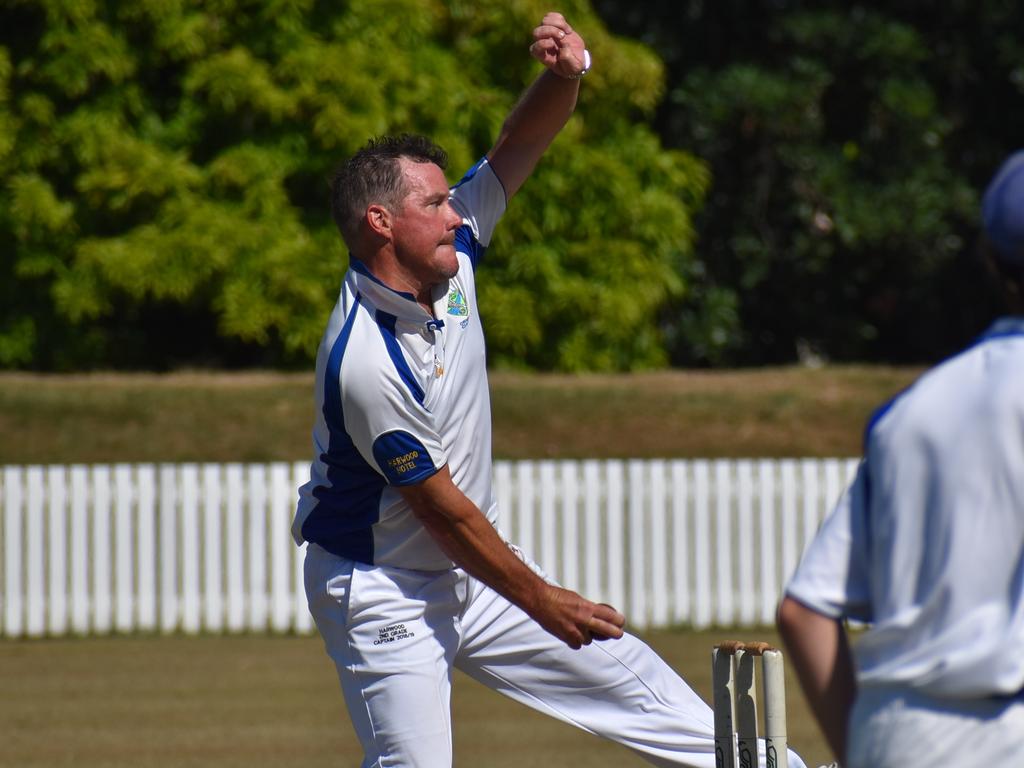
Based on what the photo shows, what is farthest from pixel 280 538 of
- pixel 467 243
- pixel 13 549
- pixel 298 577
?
pixel 467 243

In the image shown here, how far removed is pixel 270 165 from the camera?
1464 cm

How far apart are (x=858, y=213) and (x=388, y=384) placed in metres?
15.8

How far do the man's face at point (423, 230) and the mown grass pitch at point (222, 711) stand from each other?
10.6 feet

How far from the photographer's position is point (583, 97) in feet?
52.0

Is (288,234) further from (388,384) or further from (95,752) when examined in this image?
(388,384)

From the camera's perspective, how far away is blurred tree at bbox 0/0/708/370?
14.4 metres

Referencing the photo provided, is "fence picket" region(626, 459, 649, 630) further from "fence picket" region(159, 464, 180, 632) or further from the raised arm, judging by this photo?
the raised arm

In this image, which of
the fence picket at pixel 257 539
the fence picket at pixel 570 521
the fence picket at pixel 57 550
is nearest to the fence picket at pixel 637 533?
the fence picket at pixel 570 521

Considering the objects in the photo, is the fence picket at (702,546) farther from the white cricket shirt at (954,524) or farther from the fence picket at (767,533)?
the white cricket shirt at (954,524)

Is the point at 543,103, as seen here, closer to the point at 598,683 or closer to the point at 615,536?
the point at 598,683

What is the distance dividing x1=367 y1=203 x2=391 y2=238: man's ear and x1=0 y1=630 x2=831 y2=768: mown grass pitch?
3285 mm

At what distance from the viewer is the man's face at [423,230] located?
3.60m

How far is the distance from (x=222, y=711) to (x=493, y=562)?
466cm

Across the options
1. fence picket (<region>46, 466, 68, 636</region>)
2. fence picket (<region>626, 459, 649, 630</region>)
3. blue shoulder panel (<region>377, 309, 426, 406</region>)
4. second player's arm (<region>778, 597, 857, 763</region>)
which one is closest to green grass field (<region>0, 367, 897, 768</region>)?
fence picket (<region>46, 466, 68, 636</region>)
